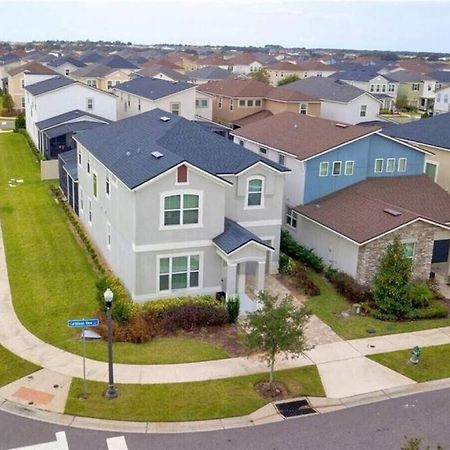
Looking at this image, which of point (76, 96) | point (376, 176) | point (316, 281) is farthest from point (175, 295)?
point (76, 96)

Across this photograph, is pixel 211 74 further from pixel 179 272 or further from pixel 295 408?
pixel 295 408

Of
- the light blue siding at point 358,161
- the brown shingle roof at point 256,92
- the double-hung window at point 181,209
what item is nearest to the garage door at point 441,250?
the light blue siding at point 358,161

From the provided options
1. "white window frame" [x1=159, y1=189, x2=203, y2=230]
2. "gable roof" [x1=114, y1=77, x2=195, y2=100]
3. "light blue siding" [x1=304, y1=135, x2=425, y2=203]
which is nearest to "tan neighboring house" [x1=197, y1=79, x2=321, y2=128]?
"gable roof" [x1=114, y1=77, x2=195, y2=100]

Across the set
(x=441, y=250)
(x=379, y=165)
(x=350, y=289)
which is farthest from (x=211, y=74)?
(x=350, y=289)

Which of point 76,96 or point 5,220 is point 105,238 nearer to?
point 5,220

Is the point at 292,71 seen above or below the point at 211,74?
above

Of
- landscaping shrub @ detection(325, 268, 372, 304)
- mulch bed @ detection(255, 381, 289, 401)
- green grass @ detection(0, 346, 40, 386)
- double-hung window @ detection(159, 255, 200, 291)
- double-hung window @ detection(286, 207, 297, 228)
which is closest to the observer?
mulch bed @ detection(255, 381, 289, 401)

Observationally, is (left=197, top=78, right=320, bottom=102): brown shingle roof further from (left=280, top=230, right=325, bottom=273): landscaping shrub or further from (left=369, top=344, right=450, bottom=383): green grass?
(left=369, top=344, right=450, bottom=383): green grass

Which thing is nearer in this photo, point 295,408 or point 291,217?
point 295,408
